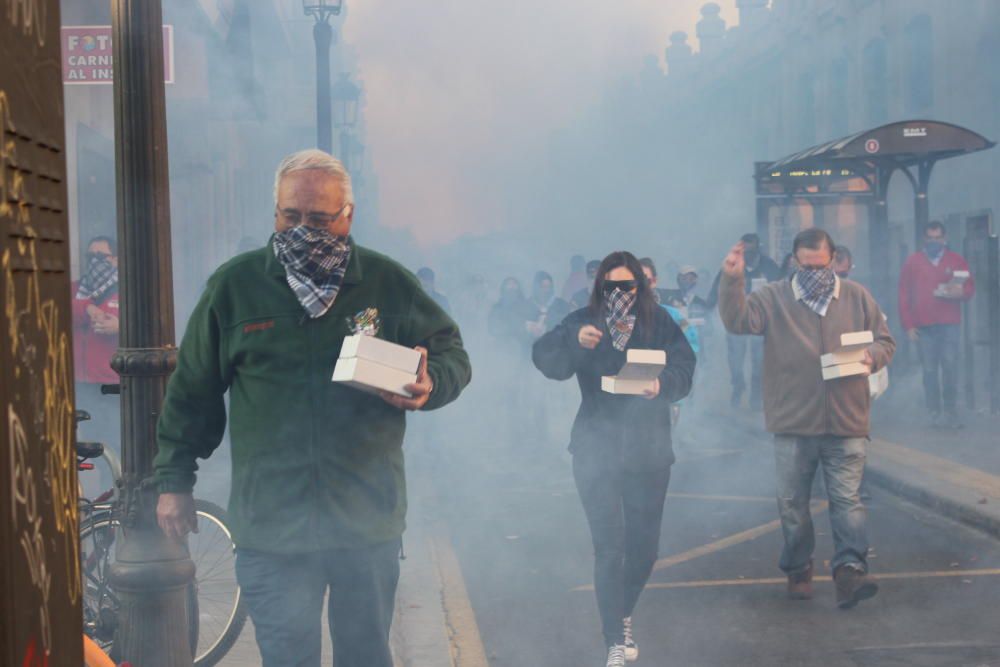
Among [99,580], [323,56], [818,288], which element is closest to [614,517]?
[818,288]

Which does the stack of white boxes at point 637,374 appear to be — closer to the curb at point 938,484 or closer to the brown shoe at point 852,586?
the brown shoe at point 852,586

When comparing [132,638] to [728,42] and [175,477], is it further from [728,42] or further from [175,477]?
[728,42]

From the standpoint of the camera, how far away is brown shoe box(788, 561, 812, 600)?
600 cm

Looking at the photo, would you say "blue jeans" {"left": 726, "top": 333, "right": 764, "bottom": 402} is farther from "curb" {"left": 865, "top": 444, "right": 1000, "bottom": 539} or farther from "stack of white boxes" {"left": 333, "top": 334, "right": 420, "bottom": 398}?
"stack of white boxes" {"left": 333, "top": 334, "right": 420, "bottom": 398}

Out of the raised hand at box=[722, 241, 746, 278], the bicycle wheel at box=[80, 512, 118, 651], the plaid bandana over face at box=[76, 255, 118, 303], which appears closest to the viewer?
the bicycle wheel at box=[80, 512, 118, 651]

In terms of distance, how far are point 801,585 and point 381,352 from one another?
3713mm

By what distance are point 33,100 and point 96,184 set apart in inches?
433

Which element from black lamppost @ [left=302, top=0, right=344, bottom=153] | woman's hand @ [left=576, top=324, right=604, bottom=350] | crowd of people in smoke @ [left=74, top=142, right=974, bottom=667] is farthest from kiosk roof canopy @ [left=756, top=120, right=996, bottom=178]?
woman's hand @ [left=576, top=324, right=604, bottom=350]

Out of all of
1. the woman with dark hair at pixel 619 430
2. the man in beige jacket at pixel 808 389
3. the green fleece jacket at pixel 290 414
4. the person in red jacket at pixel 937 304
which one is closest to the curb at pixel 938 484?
the person in red jacket at pixel 937 304

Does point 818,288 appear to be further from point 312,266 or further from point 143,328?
point 312,266

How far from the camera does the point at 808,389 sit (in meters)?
5.93

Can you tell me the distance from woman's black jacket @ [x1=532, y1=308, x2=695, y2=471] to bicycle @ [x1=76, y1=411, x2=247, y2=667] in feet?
4.31

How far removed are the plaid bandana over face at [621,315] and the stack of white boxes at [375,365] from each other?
2.24 m

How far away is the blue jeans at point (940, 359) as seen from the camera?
11680mm
